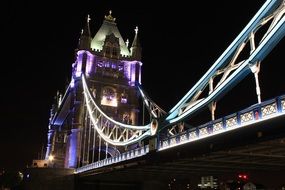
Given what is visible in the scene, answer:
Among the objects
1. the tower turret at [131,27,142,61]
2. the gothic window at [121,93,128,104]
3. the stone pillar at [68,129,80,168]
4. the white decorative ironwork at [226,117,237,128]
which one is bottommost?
the white decorative ironwork at [226,117,237,128]

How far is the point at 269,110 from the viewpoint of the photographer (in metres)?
13.5

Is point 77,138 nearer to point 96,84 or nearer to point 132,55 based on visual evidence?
point 96,84

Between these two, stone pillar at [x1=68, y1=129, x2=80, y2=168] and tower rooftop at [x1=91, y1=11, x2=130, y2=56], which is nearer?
stone pillar at [x1=68, y1=129, x2=80, y2=168]

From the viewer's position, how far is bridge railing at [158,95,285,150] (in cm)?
1314

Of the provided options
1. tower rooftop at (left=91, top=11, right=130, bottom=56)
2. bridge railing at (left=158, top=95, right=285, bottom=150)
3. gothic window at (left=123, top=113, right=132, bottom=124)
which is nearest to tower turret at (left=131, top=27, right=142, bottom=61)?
tower rooftop at (left=91, top=11, right=130, bottom=56)

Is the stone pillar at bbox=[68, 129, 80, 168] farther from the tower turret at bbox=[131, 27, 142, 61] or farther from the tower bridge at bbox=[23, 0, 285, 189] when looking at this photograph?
the tower turret at bbox=[131, 27, 142, 61]

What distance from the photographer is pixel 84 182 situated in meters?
45.0

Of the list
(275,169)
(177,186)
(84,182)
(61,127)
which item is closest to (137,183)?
(84,182)

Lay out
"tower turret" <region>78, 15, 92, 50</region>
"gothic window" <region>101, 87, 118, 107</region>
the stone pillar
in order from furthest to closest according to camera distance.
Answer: "tower turret" <region>78, 15, 92, 50</region> < "gothic window" <region>101, 87, 118, 107</region> < the stone pillar

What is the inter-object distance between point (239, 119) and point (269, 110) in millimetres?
1728

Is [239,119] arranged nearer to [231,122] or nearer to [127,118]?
[231,122]

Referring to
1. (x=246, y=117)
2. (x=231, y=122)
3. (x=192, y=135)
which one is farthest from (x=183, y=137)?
(x=246, y=117)

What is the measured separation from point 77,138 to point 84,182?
8.45m

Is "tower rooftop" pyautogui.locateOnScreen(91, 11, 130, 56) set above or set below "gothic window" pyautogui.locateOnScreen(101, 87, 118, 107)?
above
